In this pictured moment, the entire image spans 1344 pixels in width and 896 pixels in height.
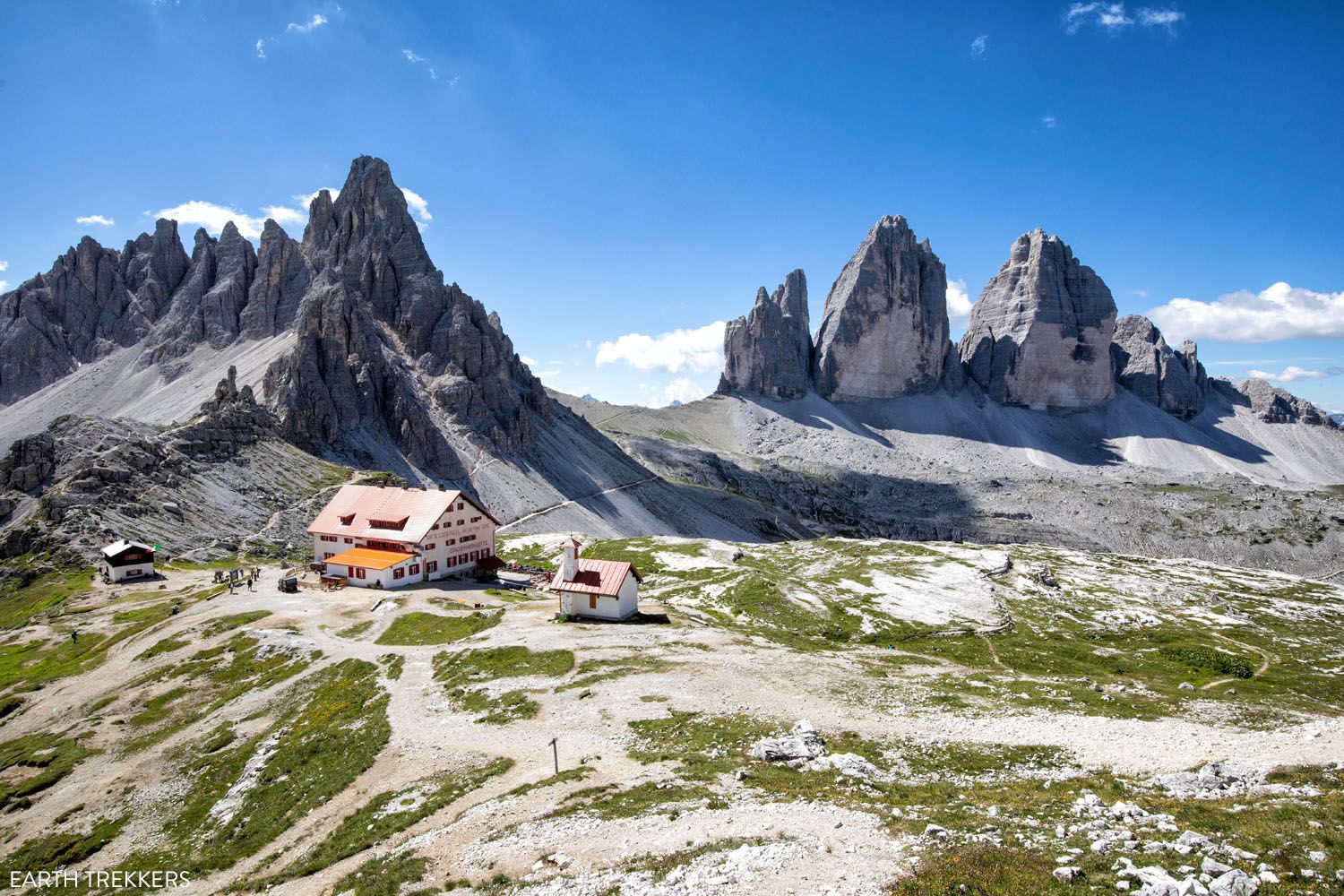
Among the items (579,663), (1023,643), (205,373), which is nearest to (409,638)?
(579,663)

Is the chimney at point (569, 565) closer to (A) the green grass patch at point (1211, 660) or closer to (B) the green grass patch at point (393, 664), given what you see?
(B) the green grass patch at point (393, 664)

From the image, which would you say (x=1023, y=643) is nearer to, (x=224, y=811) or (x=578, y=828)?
(x=578, y=828)

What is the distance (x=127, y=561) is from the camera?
72.6 meters

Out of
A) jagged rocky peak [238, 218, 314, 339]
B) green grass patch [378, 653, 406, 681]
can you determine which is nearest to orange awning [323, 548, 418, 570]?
green grass patch [378, 653, 406, 681]

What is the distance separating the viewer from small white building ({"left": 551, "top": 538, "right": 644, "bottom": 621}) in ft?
→ 189

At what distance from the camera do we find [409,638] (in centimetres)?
5253

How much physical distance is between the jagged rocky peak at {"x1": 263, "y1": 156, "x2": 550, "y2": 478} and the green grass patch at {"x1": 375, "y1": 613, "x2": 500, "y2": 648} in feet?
280

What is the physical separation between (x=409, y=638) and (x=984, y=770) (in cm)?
4365

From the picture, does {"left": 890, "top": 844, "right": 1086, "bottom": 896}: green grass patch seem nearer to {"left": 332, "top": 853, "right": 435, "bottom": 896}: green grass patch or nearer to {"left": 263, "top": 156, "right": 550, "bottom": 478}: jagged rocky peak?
{"left": 332, "top": 853, "right": 435, "bottom": 896}: green grass patch

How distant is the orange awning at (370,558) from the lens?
70312 millimetres

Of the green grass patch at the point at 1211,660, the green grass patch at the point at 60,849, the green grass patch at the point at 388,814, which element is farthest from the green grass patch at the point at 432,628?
the green grass patch at the point at 1211,660

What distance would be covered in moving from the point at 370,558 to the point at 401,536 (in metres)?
3.99

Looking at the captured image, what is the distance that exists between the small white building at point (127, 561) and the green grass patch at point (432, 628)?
38.9 m

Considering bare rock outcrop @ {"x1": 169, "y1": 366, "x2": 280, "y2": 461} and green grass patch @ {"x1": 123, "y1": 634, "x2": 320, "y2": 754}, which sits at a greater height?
bare rock outcrop @ {"x1": 169, "y1": 366, "x2": 280, "y2": 461}
